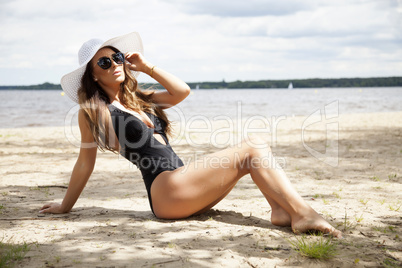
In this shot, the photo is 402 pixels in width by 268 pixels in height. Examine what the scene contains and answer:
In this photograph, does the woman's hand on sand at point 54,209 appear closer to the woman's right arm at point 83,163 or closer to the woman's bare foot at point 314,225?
the woman's right arm at point 83,163

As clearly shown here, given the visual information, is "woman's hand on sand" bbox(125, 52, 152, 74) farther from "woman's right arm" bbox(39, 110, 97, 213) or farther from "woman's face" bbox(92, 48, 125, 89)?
"woman's right arm" bbox(39, 110, 97, 213)

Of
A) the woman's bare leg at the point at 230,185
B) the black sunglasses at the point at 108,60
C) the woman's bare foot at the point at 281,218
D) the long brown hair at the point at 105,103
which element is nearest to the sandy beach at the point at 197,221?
the woman's bare foot at the point at 281,218

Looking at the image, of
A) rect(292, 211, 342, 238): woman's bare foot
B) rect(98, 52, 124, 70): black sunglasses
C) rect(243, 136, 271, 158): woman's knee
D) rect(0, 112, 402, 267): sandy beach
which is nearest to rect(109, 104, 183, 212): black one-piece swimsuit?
rect(98, 52, 124, 70): black sunglasses

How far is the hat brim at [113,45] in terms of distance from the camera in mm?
3619

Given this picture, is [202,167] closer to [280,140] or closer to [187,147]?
[187,147]

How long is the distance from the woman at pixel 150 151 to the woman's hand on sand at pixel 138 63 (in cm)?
1

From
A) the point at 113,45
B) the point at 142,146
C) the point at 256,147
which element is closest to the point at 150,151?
the point at 142,146

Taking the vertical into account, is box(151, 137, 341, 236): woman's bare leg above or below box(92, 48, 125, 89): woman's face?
below

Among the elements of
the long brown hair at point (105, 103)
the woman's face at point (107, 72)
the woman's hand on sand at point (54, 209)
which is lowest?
the woman's hand on sand at point (54, 209)

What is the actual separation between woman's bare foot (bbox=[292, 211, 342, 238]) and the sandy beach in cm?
10

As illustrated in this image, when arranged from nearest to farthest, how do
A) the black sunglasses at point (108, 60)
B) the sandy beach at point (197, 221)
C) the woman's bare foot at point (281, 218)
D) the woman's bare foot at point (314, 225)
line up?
1. the sandy beach at point (197, 221)
2. the woman's bare foot at point (314, 225)
3. the woman's bare foot at point (281, 218)
4. the black sunglasses at point (108, 60)

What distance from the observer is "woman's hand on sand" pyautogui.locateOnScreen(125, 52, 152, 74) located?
397cm

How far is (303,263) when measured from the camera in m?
2.74

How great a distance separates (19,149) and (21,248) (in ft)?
22.3
